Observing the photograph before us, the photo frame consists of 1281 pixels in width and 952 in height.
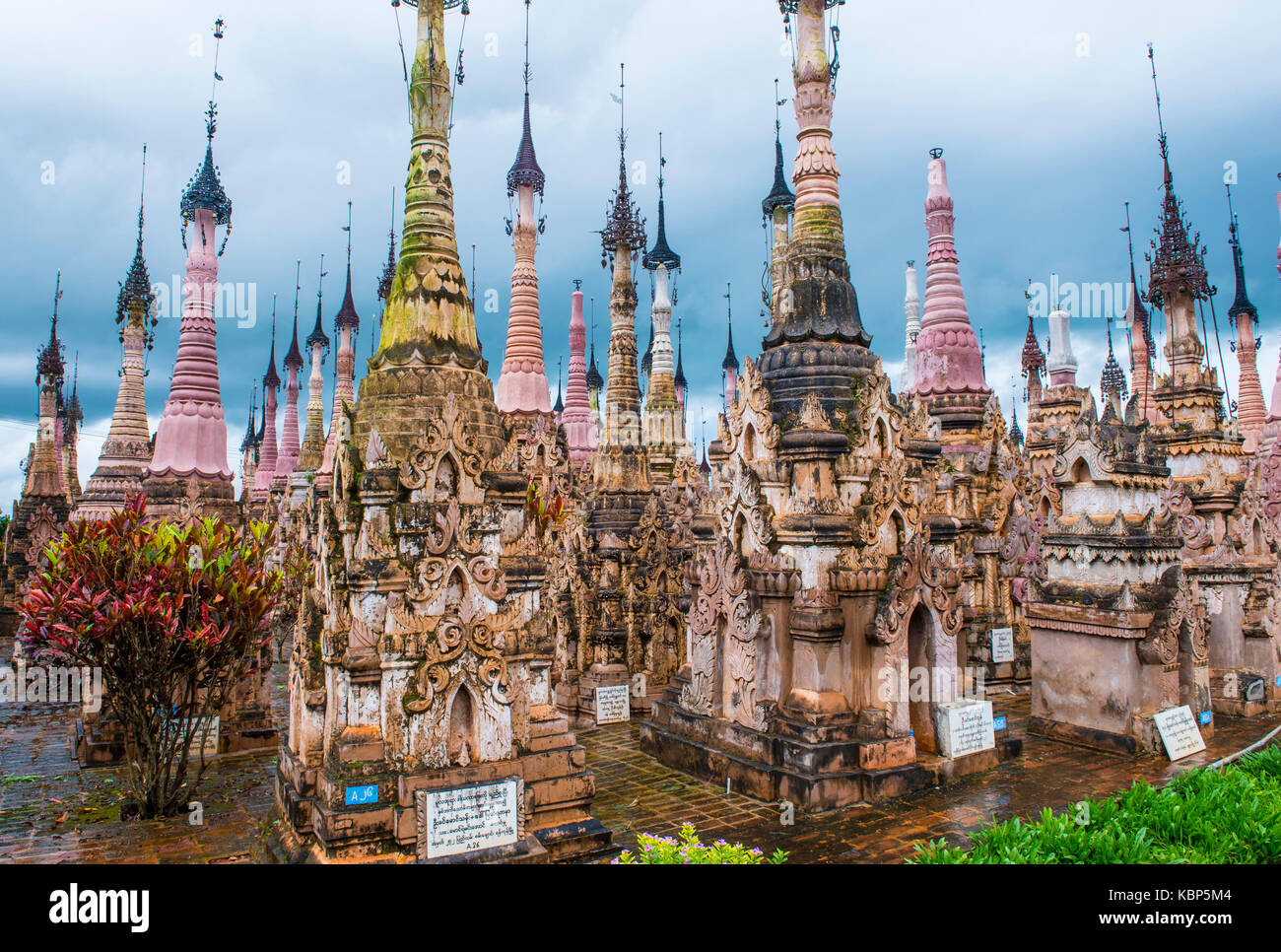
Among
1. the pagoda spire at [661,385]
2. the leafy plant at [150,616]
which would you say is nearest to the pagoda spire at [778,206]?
the pagoda spire at [661,385]

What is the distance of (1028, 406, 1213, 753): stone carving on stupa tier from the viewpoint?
472 inches

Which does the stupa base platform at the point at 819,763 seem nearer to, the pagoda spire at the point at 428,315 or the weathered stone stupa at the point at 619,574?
the weathered stone stupa at the point at 619,574

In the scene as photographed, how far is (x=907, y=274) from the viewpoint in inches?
1167

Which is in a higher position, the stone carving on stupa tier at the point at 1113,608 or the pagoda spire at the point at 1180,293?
the pagoda spire at the point at 1180,293

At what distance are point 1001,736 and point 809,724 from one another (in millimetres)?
3402

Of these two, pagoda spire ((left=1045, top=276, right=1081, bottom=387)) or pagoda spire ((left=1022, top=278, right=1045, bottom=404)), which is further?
pagoda spire ((left=1022, top=278, right=1045, bottom=404))

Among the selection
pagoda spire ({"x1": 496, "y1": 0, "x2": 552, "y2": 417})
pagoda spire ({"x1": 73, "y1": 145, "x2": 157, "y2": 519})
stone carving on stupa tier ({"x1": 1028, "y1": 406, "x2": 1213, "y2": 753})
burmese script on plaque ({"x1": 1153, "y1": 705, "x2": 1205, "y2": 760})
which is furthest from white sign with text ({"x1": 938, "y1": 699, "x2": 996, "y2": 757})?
pagoda spire ({"x1": 73, "y1": 145, "x2": 157, "y2": 519})

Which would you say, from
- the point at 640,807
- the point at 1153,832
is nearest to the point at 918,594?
the point at 1153,832

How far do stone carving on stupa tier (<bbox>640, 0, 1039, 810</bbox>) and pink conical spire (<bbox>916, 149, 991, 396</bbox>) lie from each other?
568cm

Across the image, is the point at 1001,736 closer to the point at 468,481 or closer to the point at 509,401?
the point at 468,481

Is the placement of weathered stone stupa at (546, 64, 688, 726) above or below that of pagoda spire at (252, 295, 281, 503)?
below

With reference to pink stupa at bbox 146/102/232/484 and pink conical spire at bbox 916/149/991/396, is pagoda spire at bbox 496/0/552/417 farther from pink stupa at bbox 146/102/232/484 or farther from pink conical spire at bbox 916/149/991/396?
pink conical spire at bbox 916/149/991/396

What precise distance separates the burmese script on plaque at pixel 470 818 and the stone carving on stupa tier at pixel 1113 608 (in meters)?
9.24

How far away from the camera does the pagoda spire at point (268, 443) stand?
108ft
